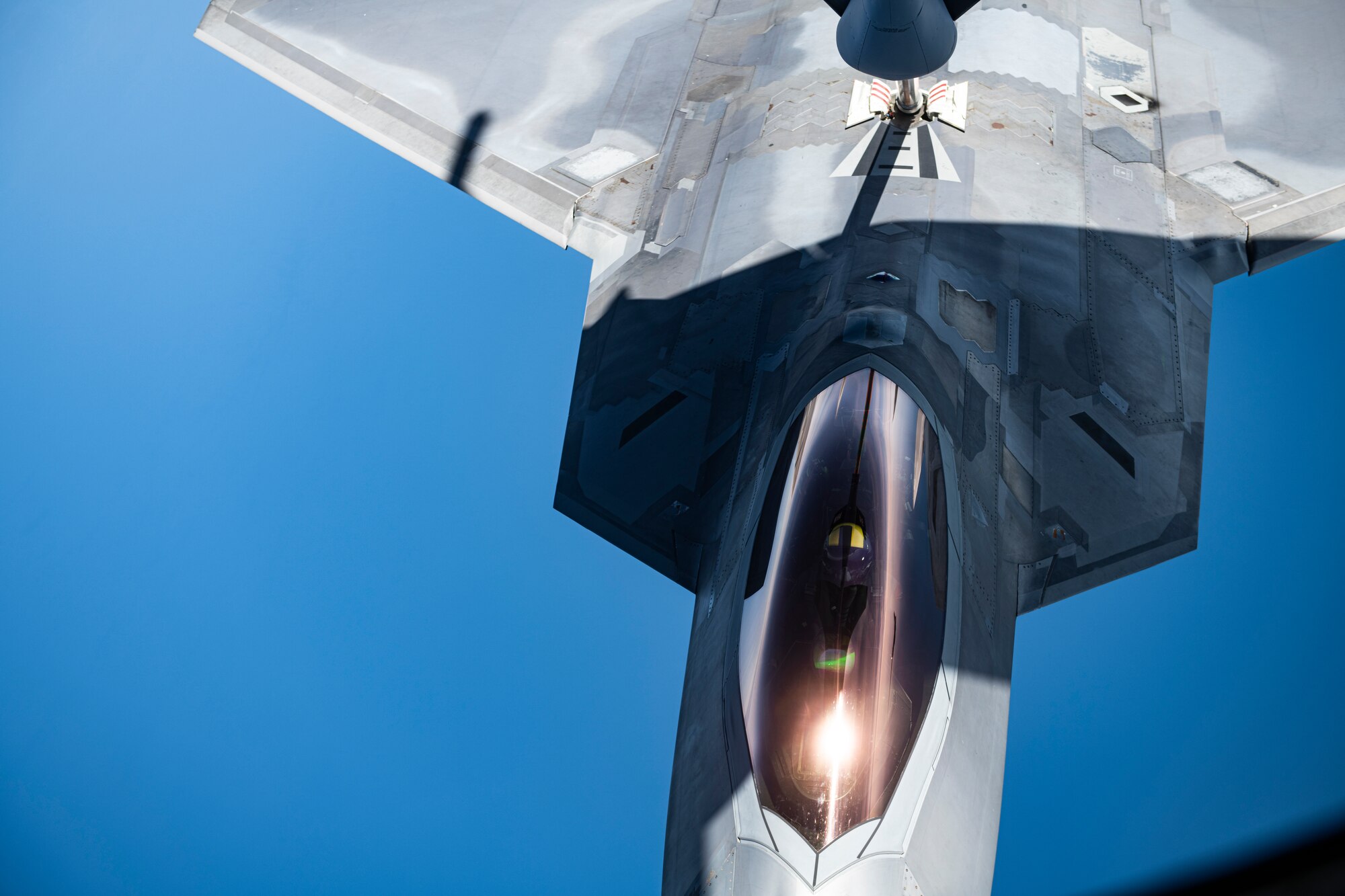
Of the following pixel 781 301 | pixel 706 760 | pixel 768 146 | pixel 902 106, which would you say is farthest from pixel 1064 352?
pixel 706 760

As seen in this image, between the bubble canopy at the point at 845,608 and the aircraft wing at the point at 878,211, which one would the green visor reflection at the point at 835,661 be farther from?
the aircraft wing at the point at 878,211

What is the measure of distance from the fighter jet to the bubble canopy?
0.06 ft

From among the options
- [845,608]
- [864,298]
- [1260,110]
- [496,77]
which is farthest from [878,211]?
[496,77]

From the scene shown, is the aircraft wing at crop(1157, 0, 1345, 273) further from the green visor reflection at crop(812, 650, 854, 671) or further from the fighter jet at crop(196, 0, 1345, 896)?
the green visor reflection at crop(812, 650, 854, 671)

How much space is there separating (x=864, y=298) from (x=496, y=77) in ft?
19.2

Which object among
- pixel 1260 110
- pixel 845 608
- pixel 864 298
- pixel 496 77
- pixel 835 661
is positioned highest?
pixel 1260 110

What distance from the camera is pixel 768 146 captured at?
33.9 ft

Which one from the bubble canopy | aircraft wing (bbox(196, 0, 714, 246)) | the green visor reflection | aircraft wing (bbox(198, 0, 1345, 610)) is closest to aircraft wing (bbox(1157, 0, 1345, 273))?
aircraft wing (bbox(198, 0, 1345, 610))

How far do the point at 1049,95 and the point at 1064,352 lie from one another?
11.1 feet

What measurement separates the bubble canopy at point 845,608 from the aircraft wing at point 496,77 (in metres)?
5.05

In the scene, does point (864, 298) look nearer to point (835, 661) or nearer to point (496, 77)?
point (835, 661)

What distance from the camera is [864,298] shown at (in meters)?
7.74

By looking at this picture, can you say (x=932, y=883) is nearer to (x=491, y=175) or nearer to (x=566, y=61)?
(x=491, y=175)

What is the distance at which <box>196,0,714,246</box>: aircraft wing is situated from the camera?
10.7m
